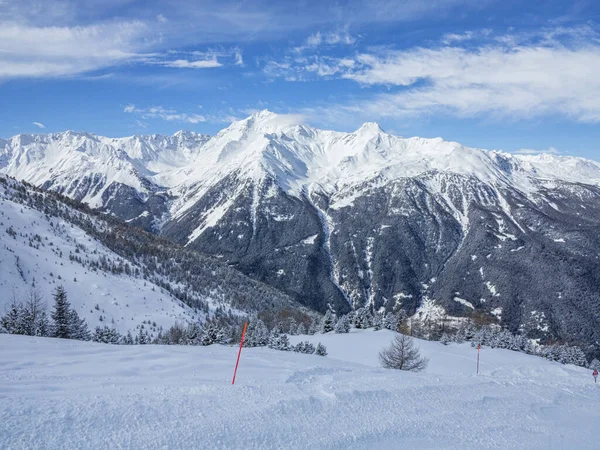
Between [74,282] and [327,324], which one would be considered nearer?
[327,324]

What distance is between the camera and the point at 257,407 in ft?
45.6

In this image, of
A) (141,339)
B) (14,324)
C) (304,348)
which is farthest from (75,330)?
(304,348)

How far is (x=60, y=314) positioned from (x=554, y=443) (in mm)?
52611

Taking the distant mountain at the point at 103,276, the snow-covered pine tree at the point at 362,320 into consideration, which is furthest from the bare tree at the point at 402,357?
the distant mountain at the point at 103,276

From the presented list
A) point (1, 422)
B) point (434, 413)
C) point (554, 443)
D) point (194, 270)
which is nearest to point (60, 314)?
point (1, 422)

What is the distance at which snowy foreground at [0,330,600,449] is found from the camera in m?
11.2

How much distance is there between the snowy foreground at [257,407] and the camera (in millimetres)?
11227

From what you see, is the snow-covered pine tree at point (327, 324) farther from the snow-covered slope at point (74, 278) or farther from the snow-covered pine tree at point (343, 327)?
the snow-covered slope at point (74, 278)

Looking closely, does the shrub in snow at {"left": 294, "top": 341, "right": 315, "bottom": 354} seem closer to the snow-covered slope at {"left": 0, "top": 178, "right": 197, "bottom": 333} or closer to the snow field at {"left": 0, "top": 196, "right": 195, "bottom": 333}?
the snow-covered slope at {"left": 0, "top": 178, "right": 197, "bottom": 333}

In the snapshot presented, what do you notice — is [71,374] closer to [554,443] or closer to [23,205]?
[554,443]

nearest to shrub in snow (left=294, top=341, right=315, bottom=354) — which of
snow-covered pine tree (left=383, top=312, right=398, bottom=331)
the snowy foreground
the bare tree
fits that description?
the bare tree

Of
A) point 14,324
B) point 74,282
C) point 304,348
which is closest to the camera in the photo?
point 14,324

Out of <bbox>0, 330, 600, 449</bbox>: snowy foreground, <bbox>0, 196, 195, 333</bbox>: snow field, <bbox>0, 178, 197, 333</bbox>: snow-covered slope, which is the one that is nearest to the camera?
<bbox>0, 330, 600, 449</bbox>: snowy foreground

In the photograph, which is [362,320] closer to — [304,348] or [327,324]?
[327,324]
